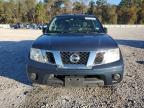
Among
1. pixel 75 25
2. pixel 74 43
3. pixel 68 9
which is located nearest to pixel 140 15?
pixel 68 9

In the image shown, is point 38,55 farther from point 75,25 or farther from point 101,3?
A: point 101,3

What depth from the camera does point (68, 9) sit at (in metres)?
117

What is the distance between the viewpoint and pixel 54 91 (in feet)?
21.2

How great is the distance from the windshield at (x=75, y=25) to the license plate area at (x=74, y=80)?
1.78 metres

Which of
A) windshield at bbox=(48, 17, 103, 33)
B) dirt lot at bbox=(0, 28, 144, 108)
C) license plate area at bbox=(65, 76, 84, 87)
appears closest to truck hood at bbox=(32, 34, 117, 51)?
license plate area at bbox=(65, 76, 84, 87)

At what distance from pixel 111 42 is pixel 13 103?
2.27 metres

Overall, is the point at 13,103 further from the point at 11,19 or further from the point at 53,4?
the point at 53,4

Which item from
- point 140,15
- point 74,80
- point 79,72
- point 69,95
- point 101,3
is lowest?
point 140,15

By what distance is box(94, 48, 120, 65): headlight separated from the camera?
589 cm

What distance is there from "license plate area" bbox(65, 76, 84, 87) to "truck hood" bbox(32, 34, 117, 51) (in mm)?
520

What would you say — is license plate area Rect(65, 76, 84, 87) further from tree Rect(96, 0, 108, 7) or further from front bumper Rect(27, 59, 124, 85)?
tree Rect(96, 0, 108, 7)

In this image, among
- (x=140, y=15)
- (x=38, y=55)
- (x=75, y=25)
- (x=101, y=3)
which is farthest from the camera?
(x=101, y=3)

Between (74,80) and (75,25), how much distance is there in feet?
7.12

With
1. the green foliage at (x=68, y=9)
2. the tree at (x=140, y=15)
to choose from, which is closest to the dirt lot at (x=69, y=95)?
the green foliage at (x=68, y=9)
